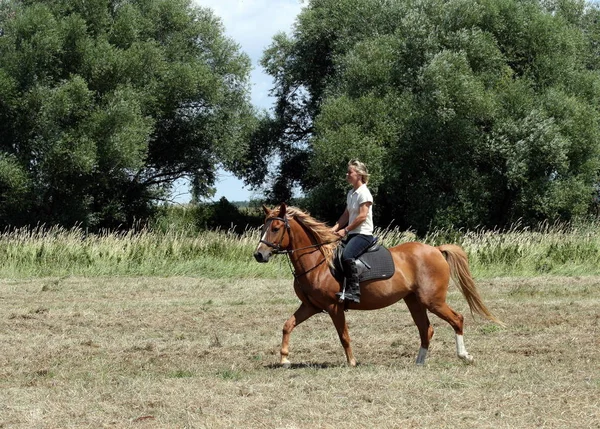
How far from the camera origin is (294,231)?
34.6ft

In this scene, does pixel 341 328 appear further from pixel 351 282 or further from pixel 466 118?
pixel 466 118

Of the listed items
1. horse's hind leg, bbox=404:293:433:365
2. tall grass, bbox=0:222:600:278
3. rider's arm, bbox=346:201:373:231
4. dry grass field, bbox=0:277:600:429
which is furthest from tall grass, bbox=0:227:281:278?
rider's arm, bbox=346:201:373:231

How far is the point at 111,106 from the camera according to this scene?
117 feet

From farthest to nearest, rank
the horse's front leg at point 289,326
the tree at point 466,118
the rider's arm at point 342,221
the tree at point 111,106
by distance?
the tree at point 466,118 → the tree at point 111,106 → the rider's arm at point 342,221 → the horse's front leg at point 289,326

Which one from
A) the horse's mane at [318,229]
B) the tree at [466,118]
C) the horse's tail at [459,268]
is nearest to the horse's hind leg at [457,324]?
the horse's tail at [459,268]

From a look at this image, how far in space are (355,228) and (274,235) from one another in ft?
3.15

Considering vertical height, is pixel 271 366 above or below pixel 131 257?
below

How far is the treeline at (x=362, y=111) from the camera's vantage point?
117ft

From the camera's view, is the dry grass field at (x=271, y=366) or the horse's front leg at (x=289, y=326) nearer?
the dry grass field at (x=271, y=366)

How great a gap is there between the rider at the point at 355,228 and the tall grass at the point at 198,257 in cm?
1159

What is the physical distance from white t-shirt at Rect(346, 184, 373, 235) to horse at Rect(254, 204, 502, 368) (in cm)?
37

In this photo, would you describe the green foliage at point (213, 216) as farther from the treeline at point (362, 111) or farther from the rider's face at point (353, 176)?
the rider's face at point (353, 176)

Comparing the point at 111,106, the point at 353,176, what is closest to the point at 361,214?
the point at 353,176

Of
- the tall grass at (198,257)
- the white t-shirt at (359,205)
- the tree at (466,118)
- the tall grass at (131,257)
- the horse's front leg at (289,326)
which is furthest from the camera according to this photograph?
the tree at (466,118)
